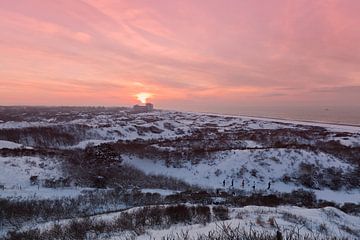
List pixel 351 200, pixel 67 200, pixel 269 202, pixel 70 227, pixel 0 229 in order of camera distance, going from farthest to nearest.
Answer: pixel 351 200, pixel 269 202, pixel 67 200, pixel 0 229, pixel 70 227

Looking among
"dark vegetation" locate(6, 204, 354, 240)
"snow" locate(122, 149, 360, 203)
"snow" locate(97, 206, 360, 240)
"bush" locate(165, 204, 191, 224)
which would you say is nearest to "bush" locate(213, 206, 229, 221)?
"dark vegetation" locate(6, 204, 354, 240)

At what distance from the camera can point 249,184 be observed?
2944 centimetres

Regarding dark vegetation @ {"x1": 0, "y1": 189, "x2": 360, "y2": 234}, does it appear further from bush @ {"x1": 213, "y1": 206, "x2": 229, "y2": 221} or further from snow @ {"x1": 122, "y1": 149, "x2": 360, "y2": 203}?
snow @ {"x1": 122, "y1": 149, "x2": 360, "y2": 203}

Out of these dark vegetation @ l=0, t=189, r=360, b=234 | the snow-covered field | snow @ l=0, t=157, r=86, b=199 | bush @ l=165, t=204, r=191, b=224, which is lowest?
dark vegetation @ l=0, t=189, r=360, b=234

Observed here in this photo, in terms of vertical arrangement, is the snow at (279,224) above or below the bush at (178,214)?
above

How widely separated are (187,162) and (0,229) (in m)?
21.7

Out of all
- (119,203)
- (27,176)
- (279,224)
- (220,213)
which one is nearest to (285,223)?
(279,224)

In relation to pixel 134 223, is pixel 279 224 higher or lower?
higher

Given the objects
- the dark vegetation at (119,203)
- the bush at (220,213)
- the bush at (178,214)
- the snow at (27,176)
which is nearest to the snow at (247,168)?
the dark vegetation at (119,203)

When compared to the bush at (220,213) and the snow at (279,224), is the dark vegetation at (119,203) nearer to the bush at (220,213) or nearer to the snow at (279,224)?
the bush at (220,213)

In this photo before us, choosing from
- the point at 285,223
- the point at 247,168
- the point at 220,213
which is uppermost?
the point at 285,223

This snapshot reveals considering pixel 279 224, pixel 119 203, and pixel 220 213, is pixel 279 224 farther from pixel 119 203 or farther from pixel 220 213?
pixel 119 203

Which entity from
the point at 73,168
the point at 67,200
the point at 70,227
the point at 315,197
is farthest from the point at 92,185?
the point at 315,197

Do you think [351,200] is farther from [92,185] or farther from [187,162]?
[92,185]
